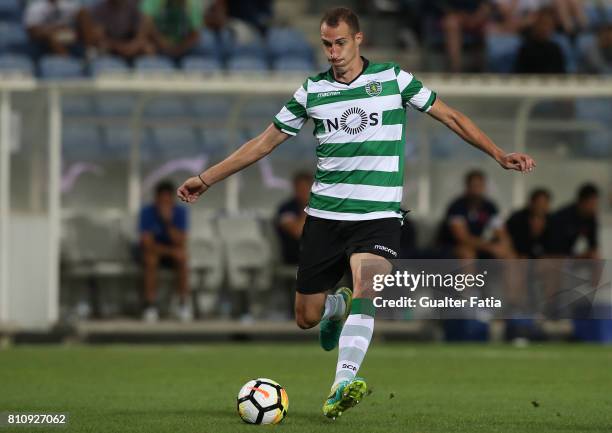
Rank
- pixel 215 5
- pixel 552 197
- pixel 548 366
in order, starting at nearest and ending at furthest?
pixel 548 366
pixel 552 197
pixel 215 5

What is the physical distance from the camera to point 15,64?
1867 centimetres

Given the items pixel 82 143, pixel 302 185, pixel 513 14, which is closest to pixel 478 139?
pixel 302 185

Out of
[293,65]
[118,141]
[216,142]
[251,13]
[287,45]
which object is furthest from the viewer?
[251,13]

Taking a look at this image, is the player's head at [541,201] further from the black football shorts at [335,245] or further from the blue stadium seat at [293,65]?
the black football shorts at [335,245]

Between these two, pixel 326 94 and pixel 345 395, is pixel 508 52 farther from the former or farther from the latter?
pixel 345 395

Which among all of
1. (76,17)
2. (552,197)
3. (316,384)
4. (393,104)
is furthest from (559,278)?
(76,17)

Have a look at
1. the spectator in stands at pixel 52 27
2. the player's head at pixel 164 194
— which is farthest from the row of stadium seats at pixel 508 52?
the spectator in stands at pixel 52 27

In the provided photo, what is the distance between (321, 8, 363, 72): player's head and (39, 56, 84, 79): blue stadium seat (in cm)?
1066

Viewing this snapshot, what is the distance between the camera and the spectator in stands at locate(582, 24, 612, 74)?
19828 mm

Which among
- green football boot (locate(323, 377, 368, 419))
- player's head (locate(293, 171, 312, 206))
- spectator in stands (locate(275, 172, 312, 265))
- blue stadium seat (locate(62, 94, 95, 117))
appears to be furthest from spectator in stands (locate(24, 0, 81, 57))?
green football boot (locate(323, 377, 368, 419))

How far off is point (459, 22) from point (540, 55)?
1.56 meters

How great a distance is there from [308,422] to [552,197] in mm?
11269

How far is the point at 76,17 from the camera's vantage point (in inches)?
759

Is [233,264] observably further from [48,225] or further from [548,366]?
[548,366]
